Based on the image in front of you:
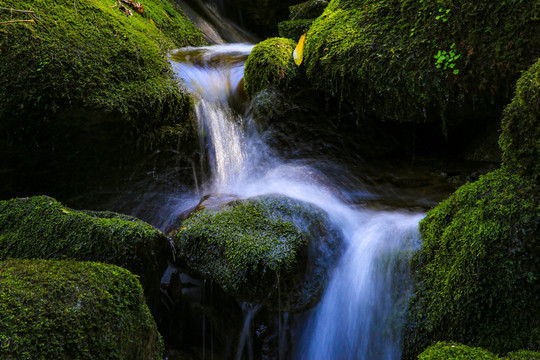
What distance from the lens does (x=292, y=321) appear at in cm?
329

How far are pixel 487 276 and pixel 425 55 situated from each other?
2.44m

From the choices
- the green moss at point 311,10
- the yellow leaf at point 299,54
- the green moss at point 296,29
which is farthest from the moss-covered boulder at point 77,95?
the green moss at point 311,10

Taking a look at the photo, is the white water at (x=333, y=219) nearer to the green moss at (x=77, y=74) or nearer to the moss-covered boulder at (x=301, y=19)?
the green moss at (x=77, y=74)

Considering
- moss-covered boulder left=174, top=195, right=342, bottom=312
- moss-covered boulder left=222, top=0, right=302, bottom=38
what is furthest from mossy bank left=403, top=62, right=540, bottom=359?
moss-covered boulder left=222, top=0, right=302, bottom=38

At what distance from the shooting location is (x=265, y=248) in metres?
3.10

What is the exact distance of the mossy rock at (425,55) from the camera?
341 centimetres

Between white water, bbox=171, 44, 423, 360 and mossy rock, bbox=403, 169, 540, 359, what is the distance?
31 cm

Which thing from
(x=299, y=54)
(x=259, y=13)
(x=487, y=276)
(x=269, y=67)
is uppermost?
(x=259, y=13)

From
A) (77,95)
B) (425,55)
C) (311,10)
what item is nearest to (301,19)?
(311,10)

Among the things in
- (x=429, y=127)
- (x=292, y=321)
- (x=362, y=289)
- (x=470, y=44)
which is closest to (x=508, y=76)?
(x=470, y=44)

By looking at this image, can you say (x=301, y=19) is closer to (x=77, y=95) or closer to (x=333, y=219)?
(x=77, y=95)

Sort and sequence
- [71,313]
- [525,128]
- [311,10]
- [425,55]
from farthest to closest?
[311,10] < [425,55] < [525,128] < [71,313]

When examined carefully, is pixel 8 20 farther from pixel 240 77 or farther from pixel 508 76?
pixel 508 76

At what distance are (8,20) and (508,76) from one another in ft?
17.3
